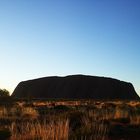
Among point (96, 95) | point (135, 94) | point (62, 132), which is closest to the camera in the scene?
point (62, 132)

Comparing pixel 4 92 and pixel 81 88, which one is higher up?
pixel 4 92

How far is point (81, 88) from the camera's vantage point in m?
130

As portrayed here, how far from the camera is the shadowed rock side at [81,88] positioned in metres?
128

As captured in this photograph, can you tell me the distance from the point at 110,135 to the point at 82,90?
117m

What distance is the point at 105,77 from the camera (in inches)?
5413

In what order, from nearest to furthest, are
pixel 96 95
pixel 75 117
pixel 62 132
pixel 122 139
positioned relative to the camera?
pixel 62 132 < pixel 122 139 < pixel 75 117 < pixel 96 95

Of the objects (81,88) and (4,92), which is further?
(81,88)

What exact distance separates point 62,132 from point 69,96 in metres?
118

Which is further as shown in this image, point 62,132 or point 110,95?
point 110,95

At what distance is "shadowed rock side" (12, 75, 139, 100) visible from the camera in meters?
128

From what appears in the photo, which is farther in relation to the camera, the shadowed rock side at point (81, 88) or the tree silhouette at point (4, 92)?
the shadowed rock side at point (81, 88)

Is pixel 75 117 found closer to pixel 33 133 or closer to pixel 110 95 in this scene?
pixel 33 133

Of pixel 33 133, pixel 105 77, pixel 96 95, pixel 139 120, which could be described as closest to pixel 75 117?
pixel 139 120

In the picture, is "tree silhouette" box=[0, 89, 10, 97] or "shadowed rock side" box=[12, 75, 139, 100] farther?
"shadowed rock side" box=[12, 75, 139, 100]
